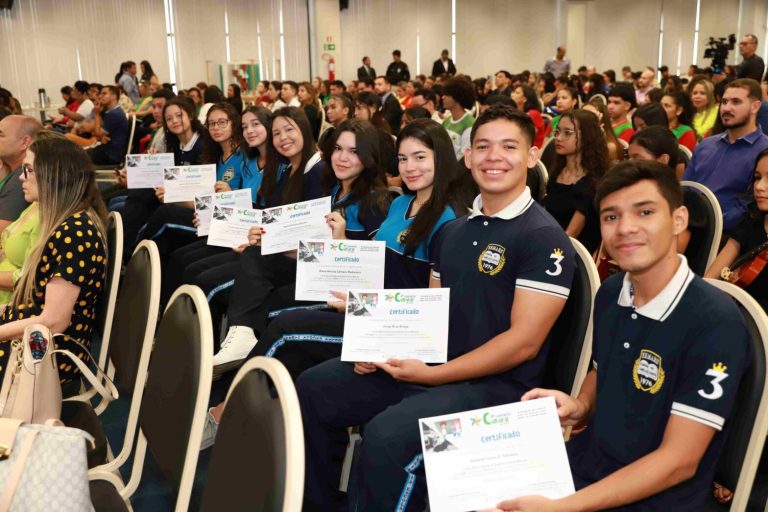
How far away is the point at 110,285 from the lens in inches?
94.7

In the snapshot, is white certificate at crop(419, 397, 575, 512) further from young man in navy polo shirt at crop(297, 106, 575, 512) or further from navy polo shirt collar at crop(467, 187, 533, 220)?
navy polo shirt collar at crop(467, 187, 533, 220)

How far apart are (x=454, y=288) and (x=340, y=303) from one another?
24.0 inches

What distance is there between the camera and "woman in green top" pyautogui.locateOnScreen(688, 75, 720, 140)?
6.07 meters

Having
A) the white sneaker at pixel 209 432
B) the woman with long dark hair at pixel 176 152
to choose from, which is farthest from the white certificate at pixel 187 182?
the white sneaker at pixel 209 432

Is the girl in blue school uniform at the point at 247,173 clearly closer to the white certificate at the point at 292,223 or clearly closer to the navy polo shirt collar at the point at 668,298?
the white certificate at the point at 292,223

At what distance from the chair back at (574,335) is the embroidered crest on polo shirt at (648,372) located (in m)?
0.35

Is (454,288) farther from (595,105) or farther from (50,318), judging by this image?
(595,105)

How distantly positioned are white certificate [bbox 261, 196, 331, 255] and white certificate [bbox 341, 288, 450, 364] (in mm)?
1150

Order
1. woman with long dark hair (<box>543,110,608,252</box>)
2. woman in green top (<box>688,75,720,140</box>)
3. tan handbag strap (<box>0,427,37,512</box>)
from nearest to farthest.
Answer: tan handbag strap (<box>0,427,37,512</box>) → woman with long dark hair (<box>543,110,608,252</box>) → woman in green top (<box>688,75,720,140</box>)

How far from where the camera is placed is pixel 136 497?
2.67m

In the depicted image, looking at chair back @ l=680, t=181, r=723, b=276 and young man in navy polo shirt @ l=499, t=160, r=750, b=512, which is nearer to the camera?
young man in navy polo shirt @ l=499, t=160, r=750, b=512

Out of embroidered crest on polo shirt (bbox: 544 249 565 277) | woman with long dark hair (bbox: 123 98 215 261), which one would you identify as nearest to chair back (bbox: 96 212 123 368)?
embroidered crest on polo shirt (bbox: 544 249 565 277)

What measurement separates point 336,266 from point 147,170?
2.51 m

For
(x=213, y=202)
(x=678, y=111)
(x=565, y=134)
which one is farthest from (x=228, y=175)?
(x=678, y=111)
